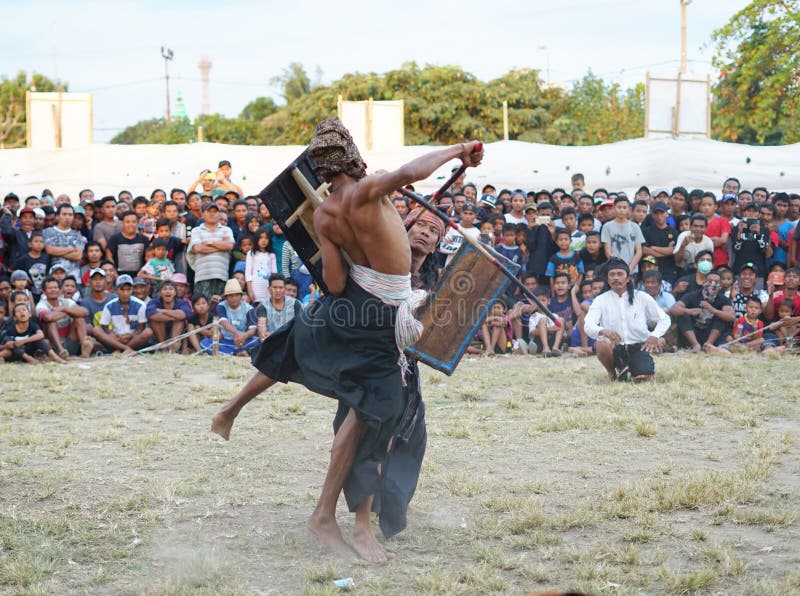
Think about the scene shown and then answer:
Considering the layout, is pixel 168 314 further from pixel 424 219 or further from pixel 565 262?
pixel 424 219

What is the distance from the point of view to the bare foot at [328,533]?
14.9ft

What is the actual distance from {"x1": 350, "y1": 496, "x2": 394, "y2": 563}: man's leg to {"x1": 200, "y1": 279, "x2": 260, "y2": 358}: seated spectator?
21.3ft

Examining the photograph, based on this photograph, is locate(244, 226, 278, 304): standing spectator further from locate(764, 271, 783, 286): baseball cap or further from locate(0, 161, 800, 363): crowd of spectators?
locate(764, 271, 783, 286): baseball cap

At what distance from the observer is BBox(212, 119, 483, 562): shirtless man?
4445 mm

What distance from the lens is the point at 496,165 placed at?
16.0 metres

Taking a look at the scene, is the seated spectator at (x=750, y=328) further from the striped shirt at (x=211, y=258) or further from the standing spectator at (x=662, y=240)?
the striped shirt at (x=211, y=258)

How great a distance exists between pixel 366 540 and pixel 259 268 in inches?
284

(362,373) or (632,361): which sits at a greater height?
(362,373)

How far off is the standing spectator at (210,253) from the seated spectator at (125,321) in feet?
2.43

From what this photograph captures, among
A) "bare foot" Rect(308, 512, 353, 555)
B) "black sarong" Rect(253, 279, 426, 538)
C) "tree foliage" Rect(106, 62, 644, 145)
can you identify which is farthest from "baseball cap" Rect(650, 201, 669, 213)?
"tree foliage" Rect(106, 62, 644, 145)

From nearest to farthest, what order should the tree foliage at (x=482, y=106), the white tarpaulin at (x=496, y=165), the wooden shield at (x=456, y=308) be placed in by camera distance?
the wooden shield at (x=456, y=308)
the white tarpaulin at (x=496, y=165)
the tree foliage at (x=482, y=106)

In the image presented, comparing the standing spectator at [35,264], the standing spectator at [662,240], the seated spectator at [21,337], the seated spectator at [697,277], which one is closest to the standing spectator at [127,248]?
the standing spectator at [35,264]

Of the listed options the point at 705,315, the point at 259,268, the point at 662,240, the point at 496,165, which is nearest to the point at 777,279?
the point at 705,315

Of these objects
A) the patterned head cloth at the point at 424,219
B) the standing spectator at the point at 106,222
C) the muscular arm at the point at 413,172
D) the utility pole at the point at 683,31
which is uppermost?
the utility pole at the point at 683,31
